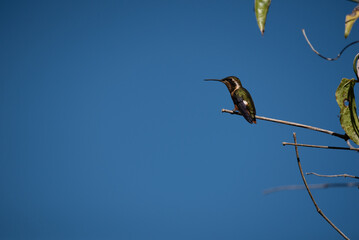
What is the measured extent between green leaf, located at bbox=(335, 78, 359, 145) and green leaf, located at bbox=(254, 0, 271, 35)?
0.44 m

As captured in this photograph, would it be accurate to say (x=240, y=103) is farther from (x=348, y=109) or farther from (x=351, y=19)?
(x=351, y=19)

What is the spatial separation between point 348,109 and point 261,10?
1.65 feet

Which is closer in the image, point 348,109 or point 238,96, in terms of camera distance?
point 348,109

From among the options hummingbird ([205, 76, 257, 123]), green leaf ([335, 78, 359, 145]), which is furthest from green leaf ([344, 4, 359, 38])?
hummingbird ([205, 76, 257, 123])

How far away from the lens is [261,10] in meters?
1.07

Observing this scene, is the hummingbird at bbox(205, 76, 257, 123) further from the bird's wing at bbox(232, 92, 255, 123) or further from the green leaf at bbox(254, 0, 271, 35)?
the green leaf at bbox(254, 0, 271, 35)

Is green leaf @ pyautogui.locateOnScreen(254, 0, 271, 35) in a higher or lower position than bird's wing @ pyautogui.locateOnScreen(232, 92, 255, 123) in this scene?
lower

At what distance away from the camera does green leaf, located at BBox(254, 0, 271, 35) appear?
1054mm

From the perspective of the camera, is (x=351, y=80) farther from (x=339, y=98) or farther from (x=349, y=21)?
(x=349, y=21)

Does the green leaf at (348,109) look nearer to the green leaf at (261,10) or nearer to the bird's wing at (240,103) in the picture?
the green leaf at (261,10)

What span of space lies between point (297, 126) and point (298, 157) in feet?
0.37

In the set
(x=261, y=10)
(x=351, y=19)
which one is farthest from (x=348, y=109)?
(x=261, y=10)

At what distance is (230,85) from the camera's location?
4633 millimetres

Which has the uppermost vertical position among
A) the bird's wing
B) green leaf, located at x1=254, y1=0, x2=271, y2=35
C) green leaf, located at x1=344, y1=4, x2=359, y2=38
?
the bird's wing
